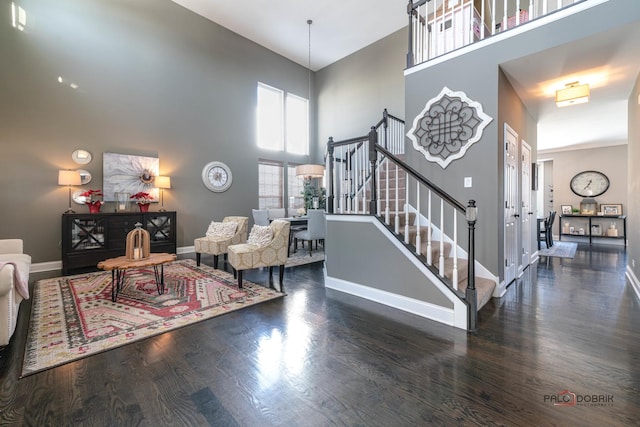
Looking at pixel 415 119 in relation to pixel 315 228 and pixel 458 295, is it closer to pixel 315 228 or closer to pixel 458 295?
pixel 458 295

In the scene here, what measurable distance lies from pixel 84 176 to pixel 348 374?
226 inches

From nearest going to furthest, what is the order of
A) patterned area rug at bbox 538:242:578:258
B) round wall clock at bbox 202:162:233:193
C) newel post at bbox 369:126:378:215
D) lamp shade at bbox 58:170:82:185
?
newel post at bbox 369:126:378:215, lamp shade at bbox 58:170:82:185, patterned area rug at bbox 538:242:578:258, round wall clock at bbox 202:162:233:193

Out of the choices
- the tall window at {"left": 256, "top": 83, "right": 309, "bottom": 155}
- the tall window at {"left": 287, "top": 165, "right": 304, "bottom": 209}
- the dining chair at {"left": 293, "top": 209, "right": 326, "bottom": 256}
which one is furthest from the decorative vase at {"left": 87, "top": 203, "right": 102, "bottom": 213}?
the tall window at {"left": 287, "top": 165, "right": 304, "bottom": 209}

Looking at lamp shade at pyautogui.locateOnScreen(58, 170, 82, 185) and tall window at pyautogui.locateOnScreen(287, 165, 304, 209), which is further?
tall window at pyautogui.locateOnScreen(287, 165, 304, 209)

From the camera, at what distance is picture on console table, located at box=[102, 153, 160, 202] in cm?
518

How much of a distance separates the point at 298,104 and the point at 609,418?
A: 8.82 meters

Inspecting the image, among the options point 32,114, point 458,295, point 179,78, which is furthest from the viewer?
point 179,78

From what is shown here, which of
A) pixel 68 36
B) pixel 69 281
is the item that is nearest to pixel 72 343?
pixel 69 281

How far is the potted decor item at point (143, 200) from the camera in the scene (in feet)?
17.3

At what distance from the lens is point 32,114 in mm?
4551

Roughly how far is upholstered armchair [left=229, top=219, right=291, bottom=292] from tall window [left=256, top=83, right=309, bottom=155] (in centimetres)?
445

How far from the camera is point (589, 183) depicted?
26.9ft

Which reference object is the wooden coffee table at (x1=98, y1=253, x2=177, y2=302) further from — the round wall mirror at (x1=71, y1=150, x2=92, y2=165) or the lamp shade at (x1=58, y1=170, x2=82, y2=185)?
the round wall mirror at (x1=71, y1=150, x2=92, y2=165)

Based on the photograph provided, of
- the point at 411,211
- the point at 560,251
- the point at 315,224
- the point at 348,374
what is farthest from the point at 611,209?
the point at 348,374
